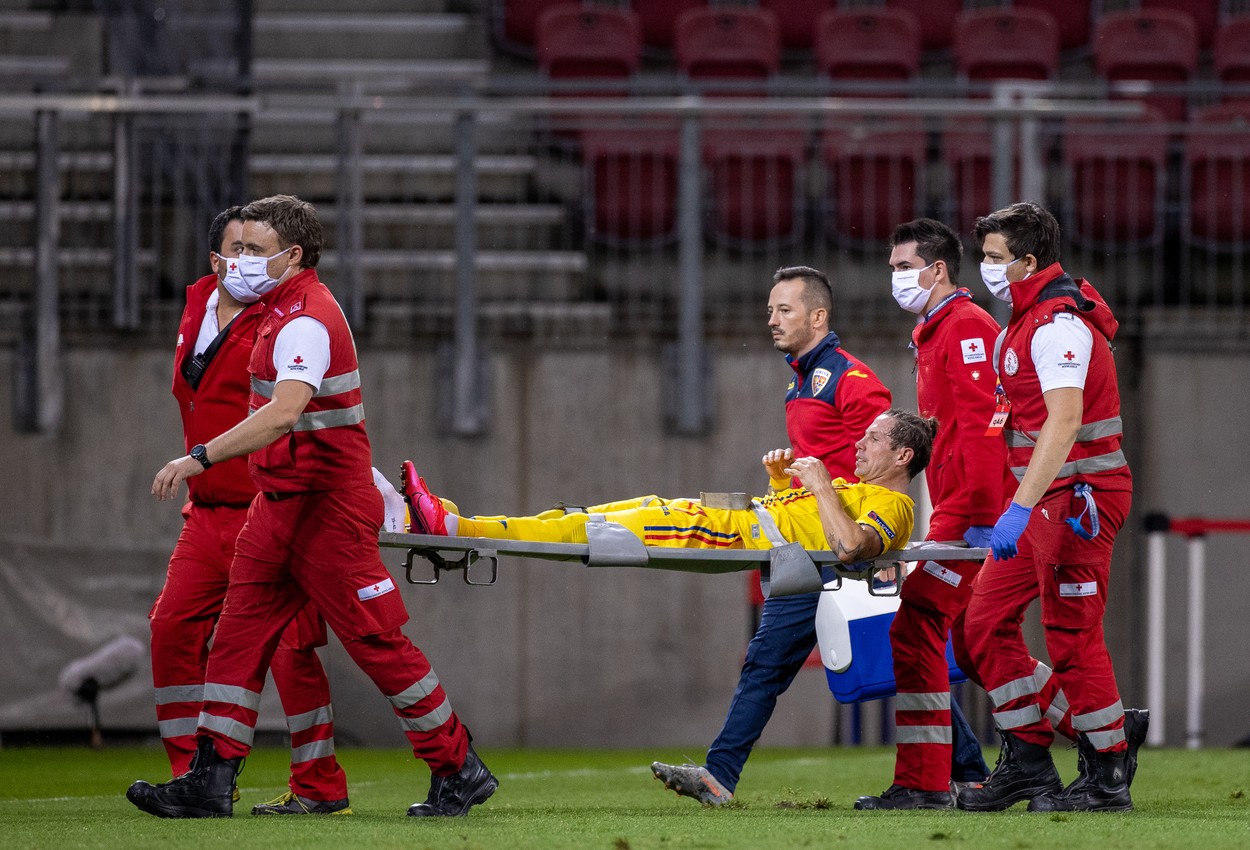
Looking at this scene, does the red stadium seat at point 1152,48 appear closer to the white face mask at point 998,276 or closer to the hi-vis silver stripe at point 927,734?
the white face mask at point 998,276

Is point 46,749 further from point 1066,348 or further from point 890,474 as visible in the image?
point 1066,348

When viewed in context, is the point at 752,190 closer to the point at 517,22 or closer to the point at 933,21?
the point at 517,22

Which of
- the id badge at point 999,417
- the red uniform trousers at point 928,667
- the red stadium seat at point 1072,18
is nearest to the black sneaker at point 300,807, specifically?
the red uniform trousers at point 928,667

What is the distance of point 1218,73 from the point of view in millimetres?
11734

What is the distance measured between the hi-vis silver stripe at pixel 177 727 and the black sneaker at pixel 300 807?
1.10 ft

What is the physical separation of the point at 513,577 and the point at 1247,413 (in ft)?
13.4

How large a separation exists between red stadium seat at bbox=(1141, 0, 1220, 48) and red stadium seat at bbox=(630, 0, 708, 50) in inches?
138

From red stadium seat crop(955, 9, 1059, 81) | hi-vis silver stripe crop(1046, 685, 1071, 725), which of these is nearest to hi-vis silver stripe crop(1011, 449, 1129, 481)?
hi-vis silver stripe crop(1046, 685, 1071, 725)

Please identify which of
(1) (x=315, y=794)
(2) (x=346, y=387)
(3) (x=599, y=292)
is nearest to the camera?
(2) (x=346, y=387)

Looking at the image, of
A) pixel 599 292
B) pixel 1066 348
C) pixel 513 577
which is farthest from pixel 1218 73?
pixel 1066 348

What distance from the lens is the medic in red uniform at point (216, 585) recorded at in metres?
5.14

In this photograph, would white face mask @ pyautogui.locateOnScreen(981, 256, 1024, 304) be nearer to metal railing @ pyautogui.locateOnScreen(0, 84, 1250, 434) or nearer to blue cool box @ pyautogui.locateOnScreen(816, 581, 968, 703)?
blue cool box @ pyautogui.locateOnScreen(816, 581, 968, 703)

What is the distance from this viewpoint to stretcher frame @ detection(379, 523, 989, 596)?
482 centimetres

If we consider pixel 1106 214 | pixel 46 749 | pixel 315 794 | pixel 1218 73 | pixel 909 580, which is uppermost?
pixel 1218 73
